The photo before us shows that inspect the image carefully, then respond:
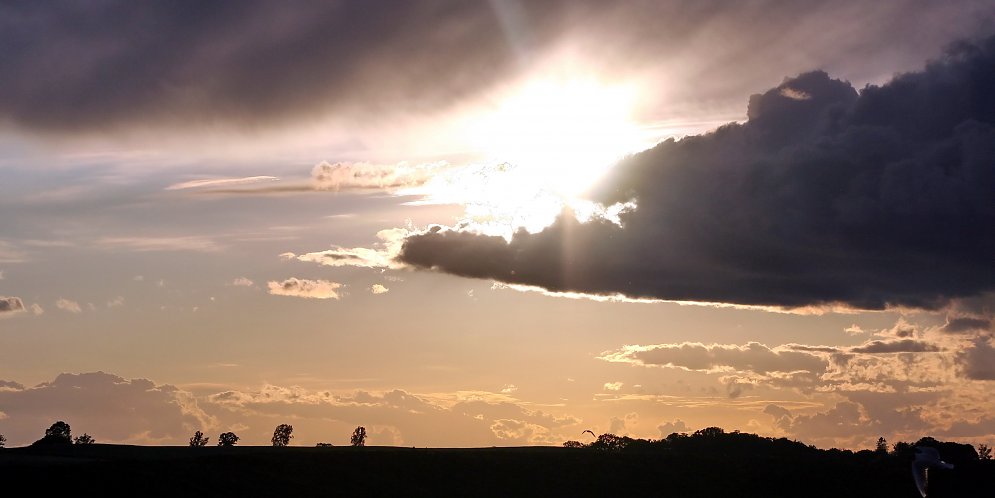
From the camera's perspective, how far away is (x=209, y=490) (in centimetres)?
14650

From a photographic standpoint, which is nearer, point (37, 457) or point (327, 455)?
point (37, 457)

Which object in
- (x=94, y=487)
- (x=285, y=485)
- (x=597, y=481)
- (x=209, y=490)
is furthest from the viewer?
(x=597, y=481)

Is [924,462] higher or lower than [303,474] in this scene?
lower

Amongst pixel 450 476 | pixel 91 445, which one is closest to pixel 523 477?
pixel 450 476

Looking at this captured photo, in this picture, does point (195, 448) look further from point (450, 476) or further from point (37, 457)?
point (450, 476)

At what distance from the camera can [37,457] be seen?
161 metres

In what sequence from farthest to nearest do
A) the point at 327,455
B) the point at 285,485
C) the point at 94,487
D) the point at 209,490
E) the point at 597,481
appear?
the point at 597,481 → the point at 327,455 → the point at 285,485 → the point at 209,490 → the point at 94,487

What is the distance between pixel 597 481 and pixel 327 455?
47.9m

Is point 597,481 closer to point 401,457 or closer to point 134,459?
point 401,457

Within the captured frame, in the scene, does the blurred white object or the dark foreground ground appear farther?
the dark foreground ground

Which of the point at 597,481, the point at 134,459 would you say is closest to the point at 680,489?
the point at 597,481

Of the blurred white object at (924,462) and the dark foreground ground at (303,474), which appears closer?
the blurred white object at (924,462)

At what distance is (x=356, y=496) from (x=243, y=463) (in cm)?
1815

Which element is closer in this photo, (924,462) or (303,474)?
(924,462)
